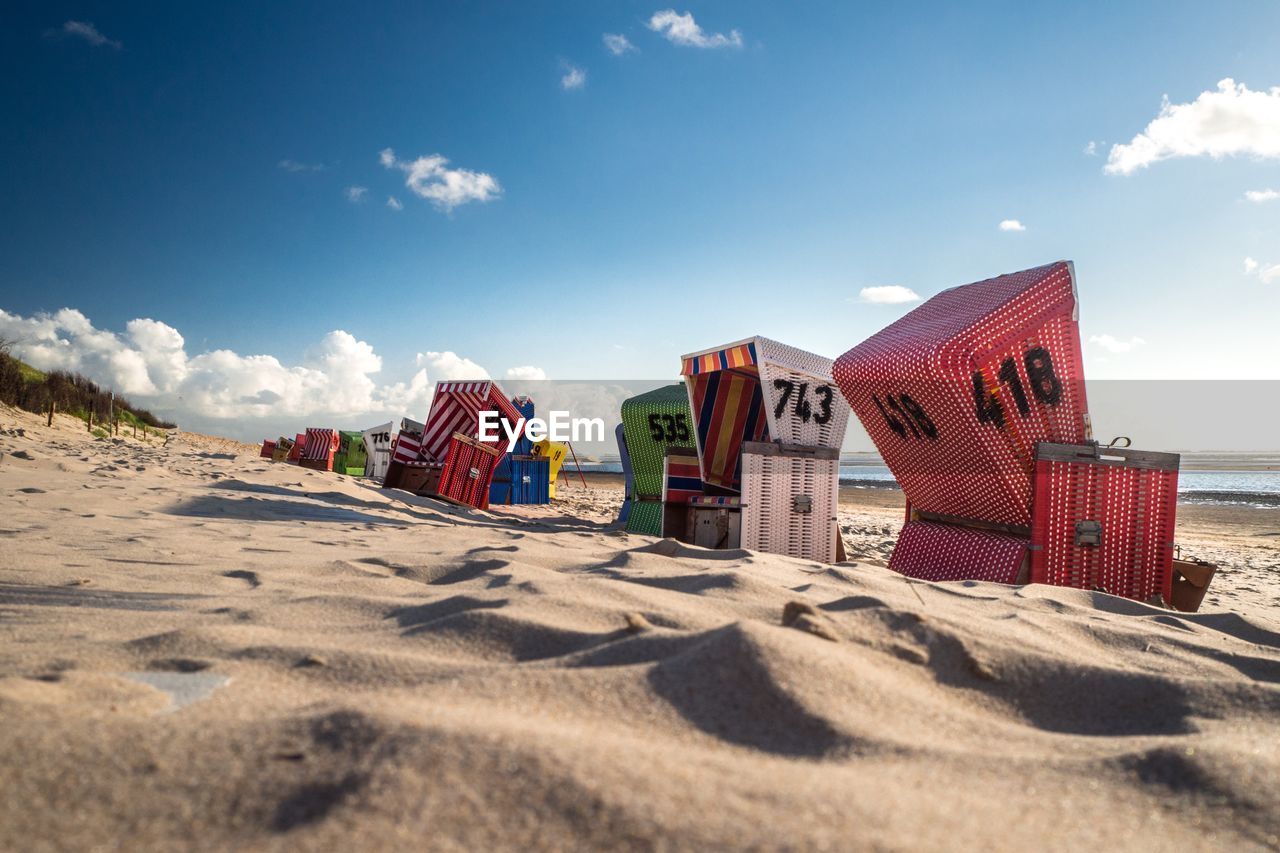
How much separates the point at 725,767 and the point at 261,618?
198 cm

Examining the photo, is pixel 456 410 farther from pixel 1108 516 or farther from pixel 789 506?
pixel 1108 516

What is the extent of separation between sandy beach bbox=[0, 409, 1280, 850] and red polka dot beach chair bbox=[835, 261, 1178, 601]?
163 centimetres

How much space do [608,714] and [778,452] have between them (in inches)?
222

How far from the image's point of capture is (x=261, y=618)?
107 inches

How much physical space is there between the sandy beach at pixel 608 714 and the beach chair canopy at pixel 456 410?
32.2 feet

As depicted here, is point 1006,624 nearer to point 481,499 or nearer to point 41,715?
point 41,715

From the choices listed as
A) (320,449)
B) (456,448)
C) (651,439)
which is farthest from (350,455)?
(651,439)

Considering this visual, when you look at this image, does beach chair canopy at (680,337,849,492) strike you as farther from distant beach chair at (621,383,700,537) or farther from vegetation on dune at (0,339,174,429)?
vegetation on dune at (0,339,174,429)

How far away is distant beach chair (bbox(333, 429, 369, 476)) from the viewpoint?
87.8ft

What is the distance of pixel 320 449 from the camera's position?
26.1 meters

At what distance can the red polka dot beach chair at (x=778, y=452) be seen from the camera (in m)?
7.12

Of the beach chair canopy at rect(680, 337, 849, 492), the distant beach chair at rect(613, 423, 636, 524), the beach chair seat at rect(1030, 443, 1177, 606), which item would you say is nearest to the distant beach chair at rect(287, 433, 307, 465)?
the distant beach chair at rect(613, 423, 636, 524)

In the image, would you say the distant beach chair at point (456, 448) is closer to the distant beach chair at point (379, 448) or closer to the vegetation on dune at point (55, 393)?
the distant beach chair at point (379, 448)

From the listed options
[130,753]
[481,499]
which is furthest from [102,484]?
[130,753]
